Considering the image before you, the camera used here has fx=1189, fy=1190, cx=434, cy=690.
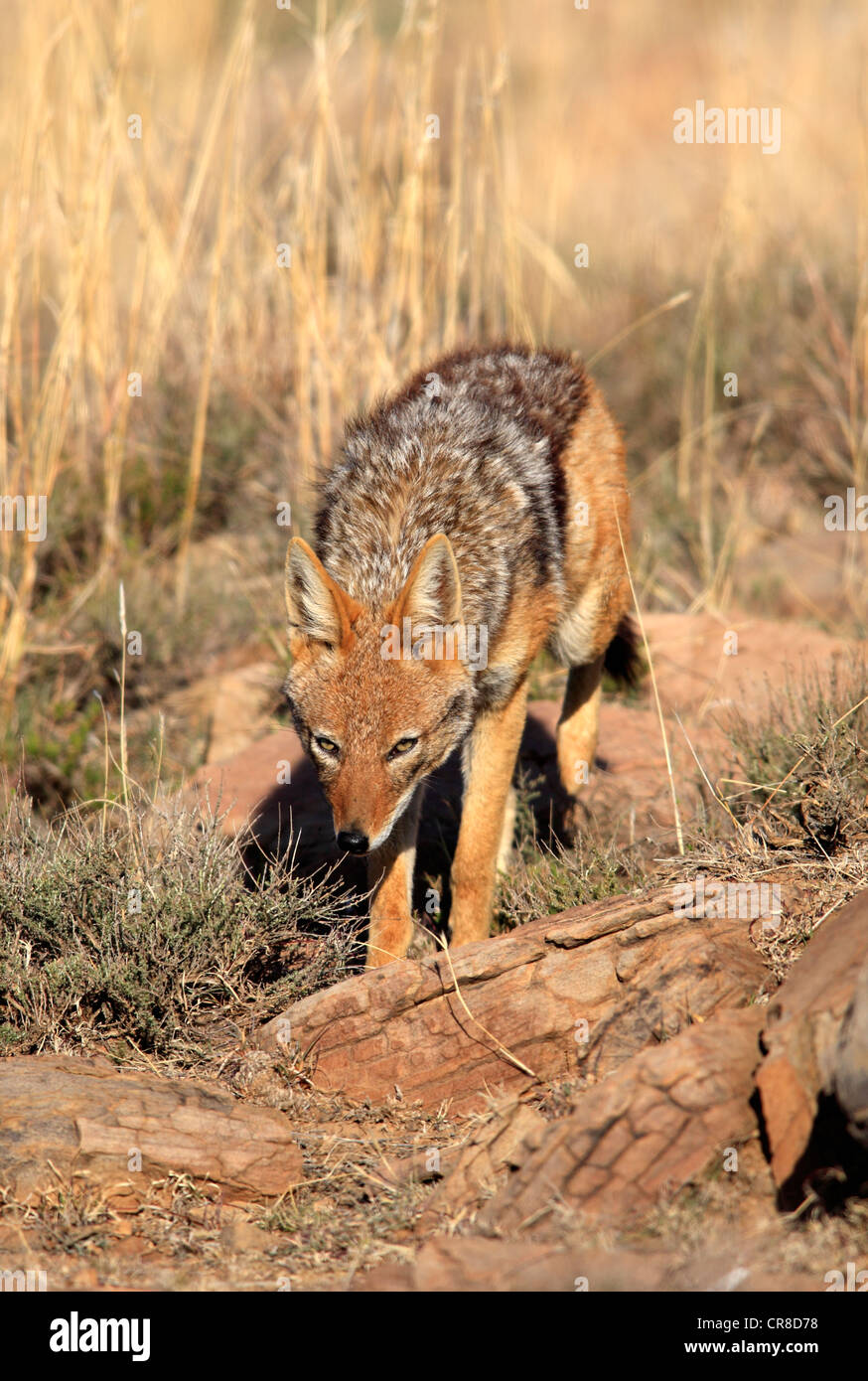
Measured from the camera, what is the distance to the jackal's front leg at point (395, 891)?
16.1 feet

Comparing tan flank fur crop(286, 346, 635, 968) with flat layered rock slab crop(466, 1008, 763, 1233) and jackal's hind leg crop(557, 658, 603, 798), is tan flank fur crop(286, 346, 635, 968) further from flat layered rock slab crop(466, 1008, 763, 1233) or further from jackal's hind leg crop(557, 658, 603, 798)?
flat layered rock slab crop(466, 1008, 763, 1233)

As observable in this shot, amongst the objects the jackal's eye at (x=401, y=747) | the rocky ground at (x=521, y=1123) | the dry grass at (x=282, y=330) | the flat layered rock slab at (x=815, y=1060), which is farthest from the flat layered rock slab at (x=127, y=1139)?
the dry grass at (x=282, y=330)

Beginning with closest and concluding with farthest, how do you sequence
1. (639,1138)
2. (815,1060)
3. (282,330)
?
1. (815,1060)
2. (639,1138)
3. (282,330)

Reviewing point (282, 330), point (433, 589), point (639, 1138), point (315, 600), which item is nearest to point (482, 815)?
point (433, 589)

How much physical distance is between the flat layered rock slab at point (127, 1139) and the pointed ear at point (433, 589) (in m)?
1.86

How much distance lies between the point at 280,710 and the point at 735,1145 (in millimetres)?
4786

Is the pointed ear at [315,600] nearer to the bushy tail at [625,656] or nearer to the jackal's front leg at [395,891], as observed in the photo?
the jackal's front leg at [395,891]

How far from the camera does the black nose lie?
418 cm

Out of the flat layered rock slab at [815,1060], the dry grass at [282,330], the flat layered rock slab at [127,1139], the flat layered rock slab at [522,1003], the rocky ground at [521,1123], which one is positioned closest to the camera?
the flat layered rock slab at [815,1060]

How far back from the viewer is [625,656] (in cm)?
678

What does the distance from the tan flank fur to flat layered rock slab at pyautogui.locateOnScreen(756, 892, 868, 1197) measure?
1.60 meters

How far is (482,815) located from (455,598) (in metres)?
1.02

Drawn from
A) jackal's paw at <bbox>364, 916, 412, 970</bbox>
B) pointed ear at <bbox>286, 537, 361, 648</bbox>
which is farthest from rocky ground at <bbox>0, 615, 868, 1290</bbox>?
pointed ear at <bbox>286, 537, 361, 648</bbox>

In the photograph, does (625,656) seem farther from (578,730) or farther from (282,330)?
(282,330)
